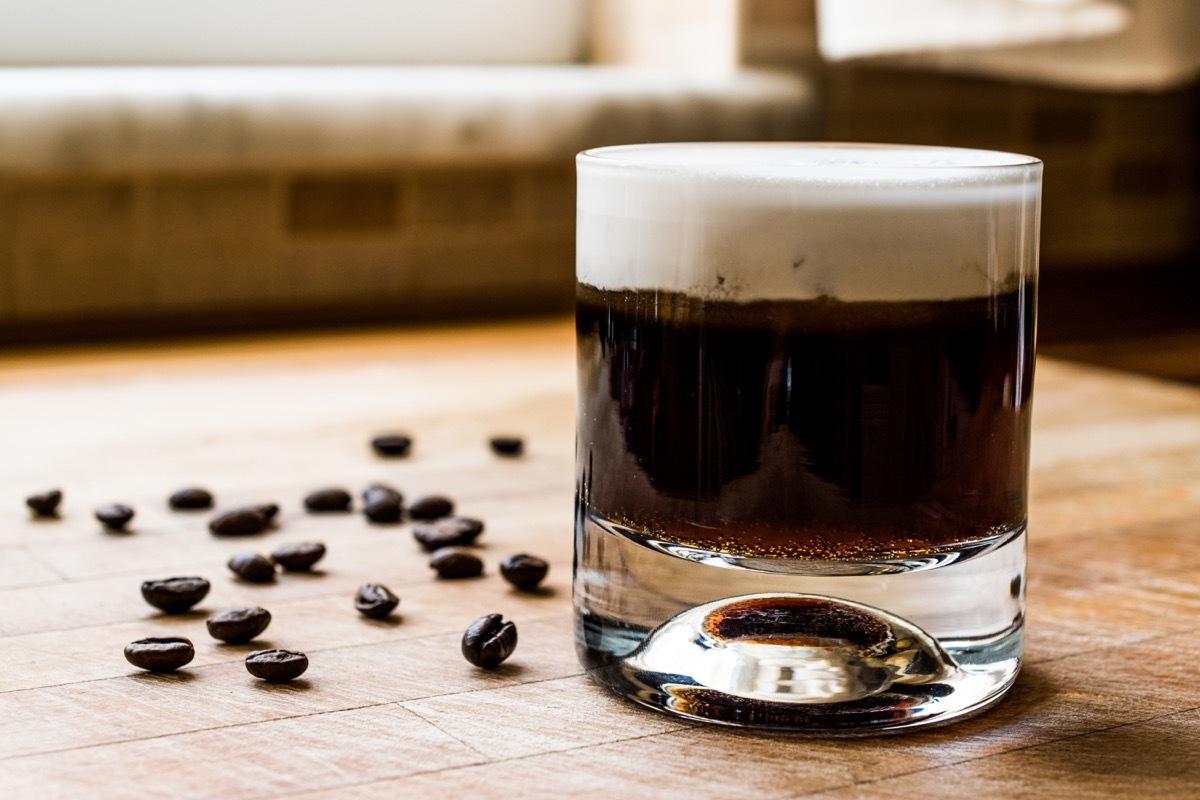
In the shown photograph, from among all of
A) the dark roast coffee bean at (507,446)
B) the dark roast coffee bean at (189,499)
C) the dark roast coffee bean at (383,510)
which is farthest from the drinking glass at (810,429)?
the dark roast coffee bean at (507,446)

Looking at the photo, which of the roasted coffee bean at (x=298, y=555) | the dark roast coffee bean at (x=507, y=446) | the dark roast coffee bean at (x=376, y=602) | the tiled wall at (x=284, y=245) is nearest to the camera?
the dark roast coffee bean at (x=376, y=602)

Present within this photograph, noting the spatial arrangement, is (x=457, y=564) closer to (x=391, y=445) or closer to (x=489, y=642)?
(x=489, y=642)

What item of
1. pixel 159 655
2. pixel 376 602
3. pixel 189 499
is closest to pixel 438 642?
pixel 376 602

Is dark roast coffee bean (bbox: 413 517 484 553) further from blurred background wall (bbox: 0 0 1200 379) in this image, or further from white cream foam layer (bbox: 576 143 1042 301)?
blurred background wall (bbox: 0 0 1200 379)

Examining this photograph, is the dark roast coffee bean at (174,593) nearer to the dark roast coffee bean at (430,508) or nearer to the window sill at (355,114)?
the dark roast coffee bean at (430,508)

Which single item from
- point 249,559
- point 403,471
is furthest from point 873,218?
point 403,471

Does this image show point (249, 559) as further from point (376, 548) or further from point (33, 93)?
point (33, 93)

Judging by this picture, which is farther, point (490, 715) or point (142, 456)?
point (142, 456)
